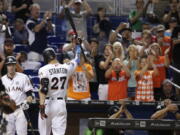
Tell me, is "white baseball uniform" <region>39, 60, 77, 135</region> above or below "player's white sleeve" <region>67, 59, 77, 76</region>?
below

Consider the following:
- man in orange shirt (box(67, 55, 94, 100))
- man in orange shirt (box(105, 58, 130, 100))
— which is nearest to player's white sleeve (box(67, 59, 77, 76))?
man in orange shirt (box(67, 55, 94, 100))

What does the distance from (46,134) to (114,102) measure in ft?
5.34

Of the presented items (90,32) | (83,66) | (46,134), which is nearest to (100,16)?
(90,32)

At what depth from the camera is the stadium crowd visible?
15.9 meters

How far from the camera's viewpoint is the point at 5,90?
14.9 meters

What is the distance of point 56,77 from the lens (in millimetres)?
14453

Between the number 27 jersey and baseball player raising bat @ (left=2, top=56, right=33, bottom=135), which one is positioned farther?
baseball player raising bat @ (left=2, top=56, right=33, bottom=135)

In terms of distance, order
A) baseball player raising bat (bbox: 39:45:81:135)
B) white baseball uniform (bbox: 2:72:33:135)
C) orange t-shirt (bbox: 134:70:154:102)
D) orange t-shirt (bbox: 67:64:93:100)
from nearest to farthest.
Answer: baseball player raising bat (bbox: 39:45:81:135) < white baseball uniform (bbox: 2:72:33:135) < orange t-shirt (bbox: 67:64:93:100) < orange t-shirt (bbox: 134:70:154:102)

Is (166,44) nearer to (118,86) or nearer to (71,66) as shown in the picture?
(118,86)

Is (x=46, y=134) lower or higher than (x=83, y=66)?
lower

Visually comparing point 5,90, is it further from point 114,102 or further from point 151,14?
point 151,14

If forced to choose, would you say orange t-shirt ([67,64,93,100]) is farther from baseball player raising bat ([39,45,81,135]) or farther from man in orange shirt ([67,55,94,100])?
baseball player raising bat ([39,45,81,135])

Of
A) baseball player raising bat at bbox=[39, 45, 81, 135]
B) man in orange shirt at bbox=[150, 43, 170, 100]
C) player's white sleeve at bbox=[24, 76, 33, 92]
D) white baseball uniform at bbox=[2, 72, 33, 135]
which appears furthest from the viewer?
man in orange shirt at bbox=[150, 43, 170, 100]

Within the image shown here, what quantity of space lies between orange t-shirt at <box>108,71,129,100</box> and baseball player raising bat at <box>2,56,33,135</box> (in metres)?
1.82
